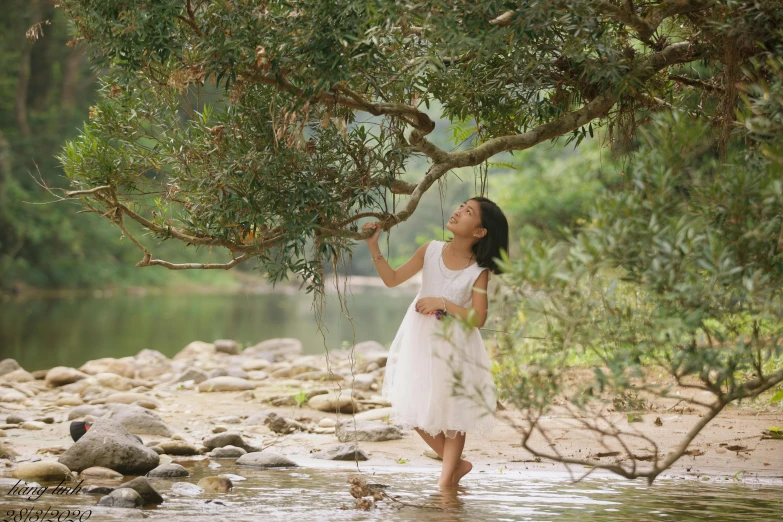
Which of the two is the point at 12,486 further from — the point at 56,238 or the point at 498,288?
the point at 56,238

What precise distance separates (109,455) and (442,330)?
2550 mm

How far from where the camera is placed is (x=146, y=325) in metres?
23.5

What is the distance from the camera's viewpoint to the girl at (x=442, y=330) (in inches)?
233

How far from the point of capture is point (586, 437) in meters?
7.65

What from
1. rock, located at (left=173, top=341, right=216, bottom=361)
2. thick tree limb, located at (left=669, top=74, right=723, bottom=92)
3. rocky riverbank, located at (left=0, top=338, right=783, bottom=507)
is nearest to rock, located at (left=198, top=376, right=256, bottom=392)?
rocky riverbank, located at (left=0, top=338, right=783, bottom=507)

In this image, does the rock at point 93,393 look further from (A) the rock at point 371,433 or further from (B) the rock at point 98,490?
(B) the rock at point 98,490

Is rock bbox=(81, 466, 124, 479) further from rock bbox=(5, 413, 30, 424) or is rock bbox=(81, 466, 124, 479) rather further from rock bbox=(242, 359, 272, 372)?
rock bbox=(242, 359, 272, 372)

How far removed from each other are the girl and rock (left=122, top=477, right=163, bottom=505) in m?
1.65

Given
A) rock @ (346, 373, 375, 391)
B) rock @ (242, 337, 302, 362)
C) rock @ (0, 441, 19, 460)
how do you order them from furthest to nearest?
rock @ (242, 337, 302, 362) < rock @ (346, 373, 375, 391) < rock @ (0, 441, 19, 460)

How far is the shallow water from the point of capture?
5.18 metres

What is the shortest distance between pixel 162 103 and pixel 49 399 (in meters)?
6.12

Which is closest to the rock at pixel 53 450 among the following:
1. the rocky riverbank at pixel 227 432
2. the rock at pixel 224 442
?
the rocky riverbank at pixel 227 432

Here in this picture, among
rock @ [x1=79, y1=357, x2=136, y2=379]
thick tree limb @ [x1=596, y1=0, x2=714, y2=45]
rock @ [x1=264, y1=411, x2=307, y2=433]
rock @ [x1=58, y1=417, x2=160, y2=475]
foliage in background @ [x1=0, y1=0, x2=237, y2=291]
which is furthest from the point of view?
foliage in background @ [x1=0, y1=0, x2=237, y2=291]

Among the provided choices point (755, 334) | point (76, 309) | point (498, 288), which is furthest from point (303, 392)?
point (76, 309)
